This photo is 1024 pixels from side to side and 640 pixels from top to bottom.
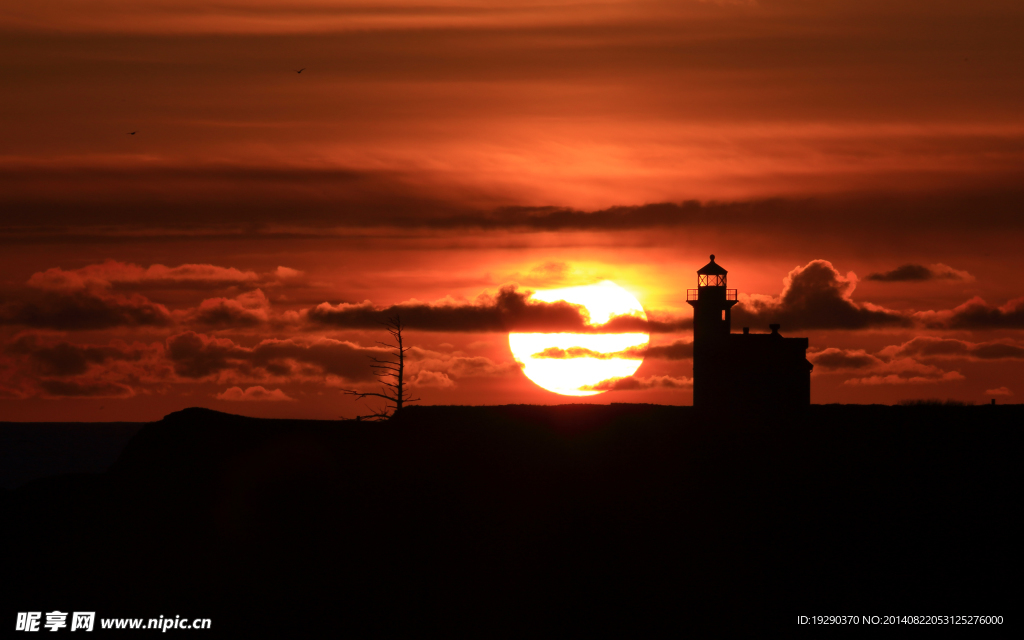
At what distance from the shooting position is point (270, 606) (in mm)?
26062

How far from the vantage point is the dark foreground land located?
26016 mm

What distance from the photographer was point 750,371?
4681 centimetres

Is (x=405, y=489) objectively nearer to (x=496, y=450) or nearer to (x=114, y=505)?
(x=496, y=450)

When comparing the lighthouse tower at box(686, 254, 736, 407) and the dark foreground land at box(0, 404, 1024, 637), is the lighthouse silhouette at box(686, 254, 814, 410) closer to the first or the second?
the lighthouse tower at box(686, 254, 736, 407)

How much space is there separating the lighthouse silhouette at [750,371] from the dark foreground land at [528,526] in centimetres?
905

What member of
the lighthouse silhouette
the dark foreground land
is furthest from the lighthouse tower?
the dark foreground land

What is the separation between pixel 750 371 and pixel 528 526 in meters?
20.7

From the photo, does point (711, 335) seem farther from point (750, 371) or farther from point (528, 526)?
point (528, 526)

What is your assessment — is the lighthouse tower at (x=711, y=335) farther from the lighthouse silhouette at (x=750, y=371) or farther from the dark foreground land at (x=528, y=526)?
the dark foreground land at (x=528, y=526)

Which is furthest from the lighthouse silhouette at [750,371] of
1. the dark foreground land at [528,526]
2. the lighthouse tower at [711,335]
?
the dark foreground land at [528,526]

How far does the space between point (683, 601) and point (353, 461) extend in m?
12.0

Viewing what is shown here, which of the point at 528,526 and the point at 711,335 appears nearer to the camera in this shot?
the point at 528,526

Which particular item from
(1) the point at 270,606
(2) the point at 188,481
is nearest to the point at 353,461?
(2) the point at 188,481

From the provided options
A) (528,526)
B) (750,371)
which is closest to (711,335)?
(750,371)
